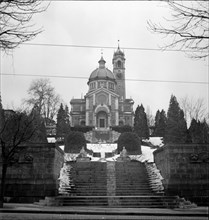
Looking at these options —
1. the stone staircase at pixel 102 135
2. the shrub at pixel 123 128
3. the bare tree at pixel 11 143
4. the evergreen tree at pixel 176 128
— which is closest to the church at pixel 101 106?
the shrub at pixel 123 128

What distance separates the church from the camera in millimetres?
69625

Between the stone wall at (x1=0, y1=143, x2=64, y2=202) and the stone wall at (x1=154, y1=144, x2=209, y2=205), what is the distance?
19.7 ft

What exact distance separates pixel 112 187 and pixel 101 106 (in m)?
53.7

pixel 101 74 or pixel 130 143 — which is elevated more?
pixel 101 74

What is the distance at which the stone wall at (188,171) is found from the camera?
15.3m

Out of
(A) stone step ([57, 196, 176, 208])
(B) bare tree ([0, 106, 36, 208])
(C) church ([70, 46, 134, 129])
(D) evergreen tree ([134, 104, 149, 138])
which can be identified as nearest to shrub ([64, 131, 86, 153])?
(B) bare tree ([0, 106, 36, 208])

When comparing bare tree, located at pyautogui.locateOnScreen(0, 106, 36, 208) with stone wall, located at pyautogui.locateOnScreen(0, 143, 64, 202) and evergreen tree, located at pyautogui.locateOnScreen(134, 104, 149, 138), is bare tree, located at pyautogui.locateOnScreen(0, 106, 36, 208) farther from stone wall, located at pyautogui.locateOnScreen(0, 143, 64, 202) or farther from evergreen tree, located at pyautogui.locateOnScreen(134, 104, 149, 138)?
evergreen tree, located at pyautogui.locateOnScreen(134, 104, 149, 138)

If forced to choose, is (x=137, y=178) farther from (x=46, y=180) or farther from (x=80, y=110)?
(x=80, y=110)

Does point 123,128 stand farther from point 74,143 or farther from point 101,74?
point 101,74

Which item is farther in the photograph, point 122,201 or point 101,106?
point 101,106

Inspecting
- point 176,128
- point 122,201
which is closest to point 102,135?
point 176,128

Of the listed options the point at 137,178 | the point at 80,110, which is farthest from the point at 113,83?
the point at 137,178

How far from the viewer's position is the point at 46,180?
1537cm

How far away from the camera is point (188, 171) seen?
1559 cm
